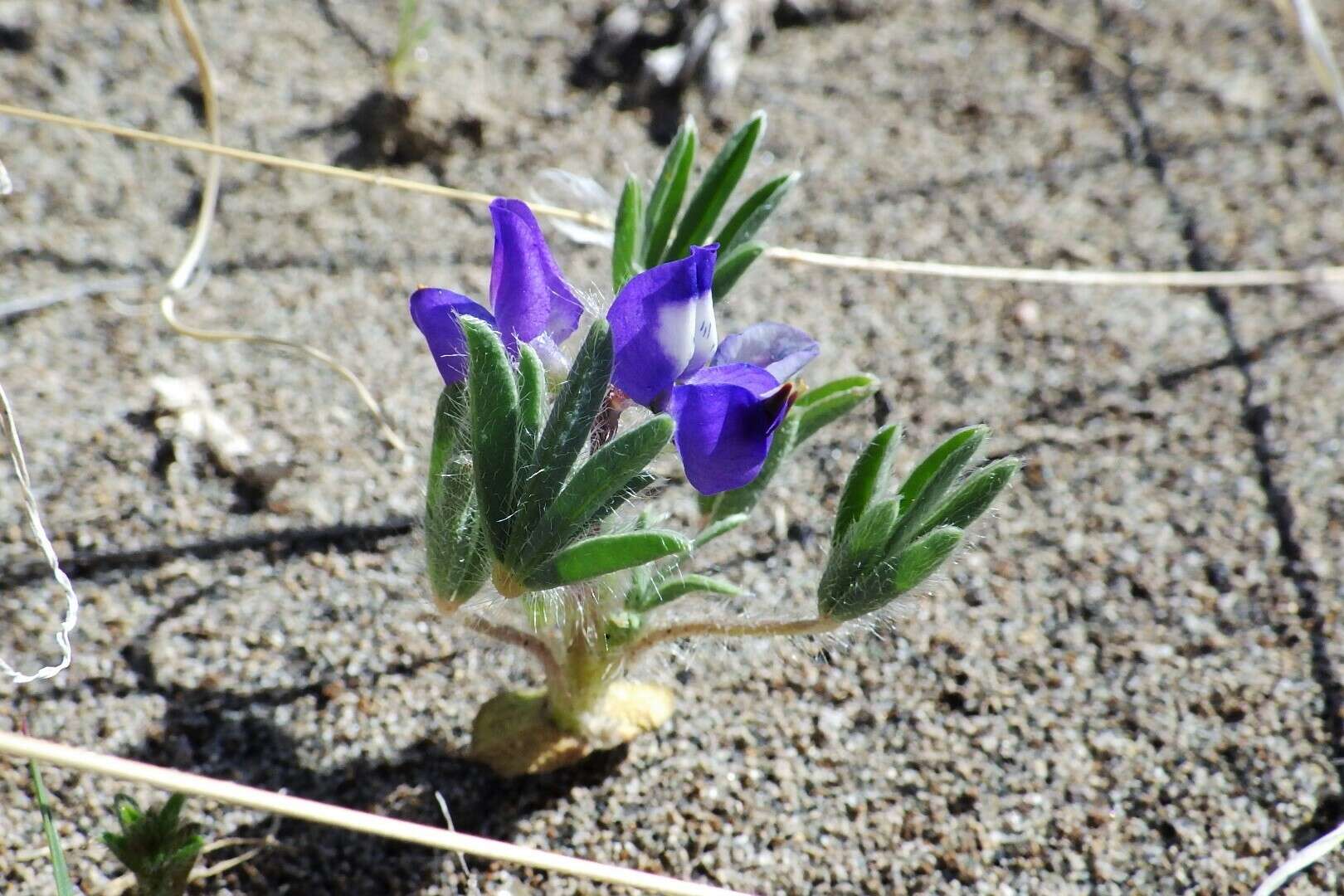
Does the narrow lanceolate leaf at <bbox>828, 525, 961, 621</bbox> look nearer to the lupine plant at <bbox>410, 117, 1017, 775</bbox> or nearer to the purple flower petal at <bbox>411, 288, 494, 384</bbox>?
the lupine plant at <bbox>410, 117, 1017, 775</bbox>

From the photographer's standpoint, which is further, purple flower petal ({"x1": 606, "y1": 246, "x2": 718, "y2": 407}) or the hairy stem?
the hairy stem

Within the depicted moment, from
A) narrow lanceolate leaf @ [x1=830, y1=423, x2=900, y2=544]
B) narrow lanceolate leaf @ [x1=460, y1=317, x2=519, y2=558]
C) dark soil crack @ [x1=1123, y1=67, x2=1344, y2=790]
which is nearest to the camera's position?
narrow lanceolate leaf @ [x1=460, y1=317, x2=519, y2=558]

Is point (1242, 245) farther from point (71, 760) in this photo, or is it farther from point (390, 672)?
point (71, 760)

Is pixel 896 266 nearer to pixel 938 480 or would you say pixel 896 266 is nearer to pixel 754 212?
pixel 754 212

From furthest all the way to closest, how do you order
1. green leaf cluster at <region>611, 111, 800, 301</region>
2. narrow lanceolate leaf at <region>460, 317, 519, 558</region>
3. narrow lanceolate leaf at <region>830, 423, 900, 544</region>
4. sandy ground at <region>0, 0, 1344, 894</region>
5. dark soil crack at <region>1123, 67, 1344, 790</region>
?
dark soil crack at <region>1123, 67, 1344, 790</region> < sandy ground at <region>0, 0, 1344, 894</region> < green leaf cluster at <region>611, 111, 800, 301</region> < narrow lanceolate leaf at <region>830, 423, 900, 544</region> < narrow lanceolate leaf at <region>460, 317, 519, 558</region>

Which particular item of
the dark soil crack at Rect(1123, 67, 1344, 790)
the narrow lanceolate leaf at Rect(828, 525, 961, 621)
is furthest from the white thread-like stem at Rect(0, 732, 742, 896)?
the dark soil crack at Rect(1123, 67, 1344, 790)

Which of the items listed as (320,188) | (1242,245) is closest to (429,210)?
(320,188)

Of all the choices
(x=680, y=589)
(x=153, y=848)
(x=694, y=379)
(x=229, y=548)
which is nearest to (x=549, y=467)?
(x=694, y=379)

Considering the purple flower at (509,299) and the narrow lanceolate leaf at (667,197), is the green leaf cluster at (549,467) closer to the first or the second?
the purple flower at (509,299)

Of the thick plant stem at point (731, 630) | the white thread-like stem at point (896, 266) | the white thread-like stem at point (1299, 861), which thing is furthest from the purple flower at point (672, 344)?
the white thread-like stem at point (1299, 861)
